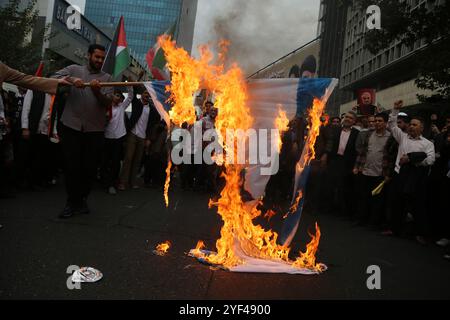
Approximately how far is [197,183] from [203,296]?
247 inches

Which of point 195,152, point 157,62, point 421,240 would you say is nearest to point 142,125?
point 157,62

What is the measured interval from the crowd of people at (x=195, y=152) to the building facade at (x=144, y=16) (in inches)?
65.1

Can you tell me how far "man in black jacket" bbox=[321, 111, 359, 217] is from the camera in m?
7.47

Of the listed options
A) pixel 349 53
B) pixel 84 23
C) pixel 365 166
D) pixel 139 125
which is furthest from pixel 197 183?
pixel 349 53

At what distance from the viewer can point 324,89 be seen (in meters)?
4.13

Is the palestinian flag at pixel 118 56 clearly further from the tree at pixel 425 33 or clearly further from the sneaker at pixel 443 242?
the sneaker at pixel 443 242

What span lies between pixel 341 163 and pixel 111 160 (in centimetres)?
442

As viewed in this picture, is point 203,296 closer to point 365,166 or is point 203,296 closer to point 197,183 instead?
point 365,166

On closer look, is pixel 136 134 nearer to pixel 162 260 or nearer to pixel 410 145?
pixel 162 260

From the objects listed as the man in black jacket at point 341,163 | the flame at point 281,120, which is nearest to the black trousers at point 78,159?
the flame at point 281,120

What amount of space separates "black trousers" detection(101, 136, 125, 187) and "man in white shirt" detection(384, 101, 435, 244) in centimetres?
502

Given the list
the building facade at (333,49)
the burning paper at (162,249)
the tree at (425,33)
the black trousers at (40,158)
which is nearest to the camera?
the burning paper at (162,249)

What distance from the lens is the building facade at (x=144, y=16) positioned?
293 inches

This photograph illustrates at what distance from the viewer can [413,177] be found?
601 centimetres
